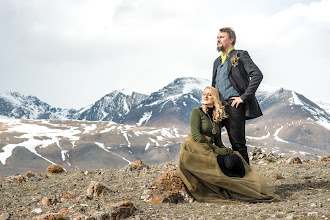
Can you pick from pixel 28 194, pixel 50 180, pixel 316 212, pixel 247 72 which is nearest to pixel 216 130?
pixel 247 72

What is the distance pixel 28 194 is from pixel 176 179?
516 cm

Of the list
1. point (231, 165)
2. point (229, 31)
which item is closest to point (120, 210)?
point (231, 165)

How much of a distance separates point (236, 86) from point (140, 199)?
3.65m

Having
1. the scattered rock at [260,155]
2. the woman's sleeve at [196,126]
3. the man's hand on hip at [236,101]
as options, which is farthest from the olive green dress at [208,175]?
the scattered rock at [260,155]

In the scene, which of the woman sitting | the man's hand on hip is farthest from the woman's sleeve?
the man's hand on hip

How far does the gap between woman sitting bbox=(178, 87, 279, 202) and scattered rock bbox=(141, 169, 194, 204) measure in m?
0.27

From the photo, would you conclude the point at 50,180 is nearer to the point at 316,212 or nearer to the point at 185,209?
the point at 185,209

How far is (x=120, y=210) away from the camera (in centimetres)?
634

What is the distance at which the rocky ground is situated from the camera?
241 inches

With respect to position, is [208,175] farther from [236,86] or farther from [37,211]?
[37,211]

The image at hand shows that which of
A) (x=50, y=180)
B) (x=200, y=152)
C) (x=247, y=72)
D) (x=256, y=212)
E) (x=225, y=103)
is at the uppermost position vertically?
(x=247, y=72)

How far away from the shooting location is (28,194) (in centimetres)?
1045

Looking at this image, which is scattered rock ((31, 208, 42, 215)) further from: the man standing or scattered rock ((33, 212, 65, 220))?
the man standing

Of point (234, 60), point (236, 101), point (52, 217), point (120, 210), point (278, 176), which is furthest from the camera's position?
point (278, 176)
